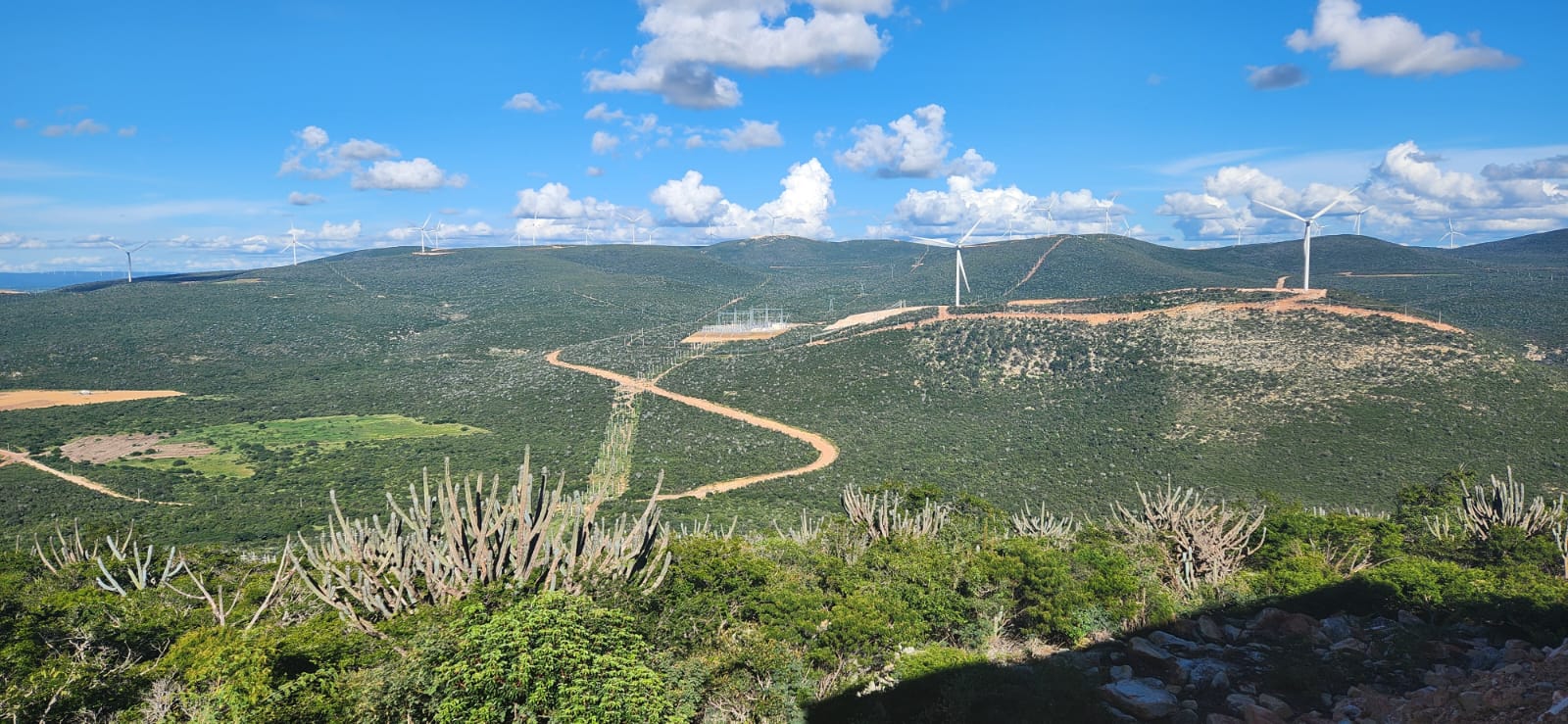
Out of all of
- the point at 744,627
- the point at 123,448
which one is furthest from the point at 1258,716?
the point at 123,448

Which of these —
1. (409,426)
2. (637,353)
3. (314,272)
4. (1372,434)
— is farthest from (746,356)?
(314,272)

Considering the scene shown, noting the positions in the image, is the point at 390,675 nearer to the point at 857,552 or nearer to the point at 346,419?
the point at 857,552

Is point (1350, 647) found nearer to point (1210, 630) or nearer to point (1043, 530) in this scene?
point (1210, 630)

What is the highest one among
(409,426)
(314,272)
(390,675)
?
(314,272)

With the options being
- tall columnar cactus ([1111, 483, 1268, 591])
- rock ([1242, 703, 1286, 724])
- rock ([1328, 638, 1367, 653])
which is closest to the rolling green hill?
tall columnar cactus ([1111, 483, 1268, 591])

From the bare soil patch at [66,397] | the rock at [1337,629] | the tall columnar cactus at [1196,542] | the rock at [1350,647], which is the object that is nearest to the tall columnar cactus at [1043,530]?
the tall columnar cactus at [1196,542]

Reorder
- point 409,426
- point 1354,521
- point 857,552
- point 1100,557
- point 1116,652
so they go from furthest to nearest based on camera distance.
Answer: point 409,426 → point 1354,521 → point 857,552 → point 1100,557 → point 1116,652
